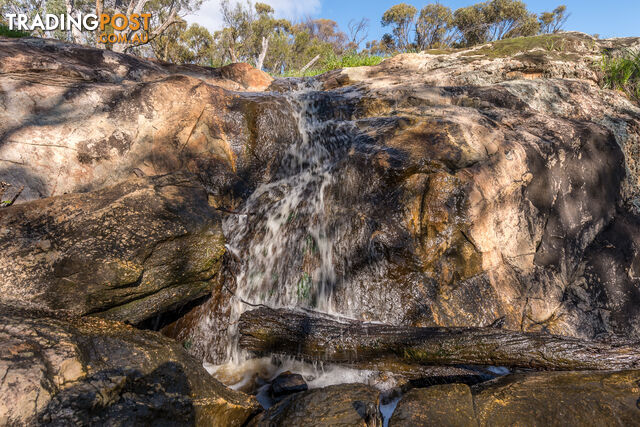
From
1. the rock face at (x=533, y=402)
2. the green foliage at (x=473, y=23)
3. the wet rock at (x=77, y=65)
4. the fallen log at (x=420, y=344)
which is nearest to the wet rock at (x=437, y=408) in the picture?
the rock face at (x=533, y=402)

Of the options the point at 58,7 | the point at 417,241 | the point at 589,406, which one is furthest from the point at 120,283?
the point at 58,7

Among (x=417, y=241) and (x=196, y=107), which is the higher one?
(x=196, y=107)

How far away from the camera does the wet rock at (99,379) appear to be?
1443 millimetres

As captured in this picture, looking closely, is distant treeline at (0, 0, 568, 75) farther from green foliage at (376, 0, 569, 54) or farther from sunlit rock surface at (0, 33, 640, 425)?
sunlit rock surface at (0, 33, 640, 425)

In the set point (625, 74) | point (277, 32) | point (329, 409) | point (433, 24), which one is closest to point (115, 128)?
point (329, 409)

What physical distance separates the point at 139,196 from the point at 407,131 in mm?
2982

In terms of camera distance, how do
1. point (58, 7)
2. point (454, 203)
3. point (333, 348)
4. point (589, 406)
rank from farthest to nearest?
point (58, 7), point (454, 203), point (333, 348), point (589, 406)

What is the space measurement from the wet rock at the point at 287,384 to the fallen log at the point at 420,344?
236 millimetres

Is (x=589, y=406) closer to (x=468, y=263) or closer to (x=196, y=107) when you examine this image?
(x=468, y=263)

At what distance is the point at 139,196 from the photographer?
9.82ft

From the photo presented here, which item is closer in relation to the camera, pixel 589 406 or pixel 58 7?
pixel 589 406

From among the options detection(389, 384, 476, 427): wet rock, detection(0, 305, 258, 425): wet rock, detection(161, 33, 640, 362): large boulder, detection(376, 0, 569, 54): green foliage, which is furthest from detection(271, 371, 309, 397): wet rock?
detection(376, 0, 569, 54): green foliage

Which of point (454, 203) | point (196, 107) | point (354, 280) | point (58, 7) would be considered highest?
point (58, 7)

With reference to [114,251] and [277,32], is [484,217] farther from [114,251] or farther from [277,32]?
[277,32]
